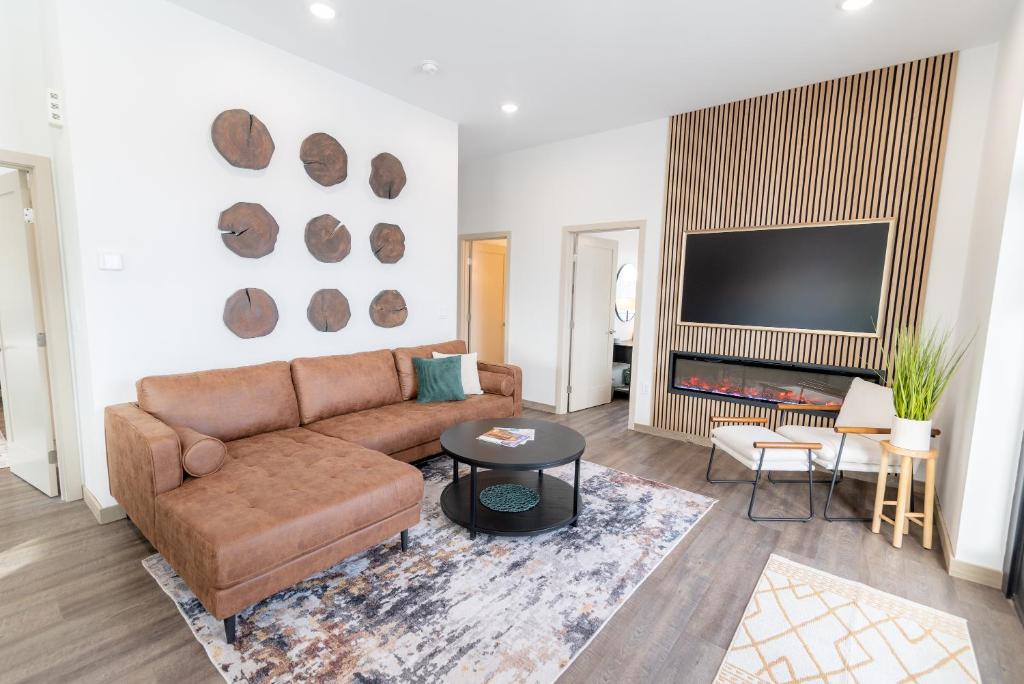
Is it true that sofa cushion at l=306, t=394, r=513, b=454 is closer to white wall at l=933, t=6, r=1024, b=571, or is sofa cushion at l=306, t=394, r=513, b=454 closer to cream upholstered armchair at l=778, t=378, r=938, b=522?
cream upholstered armchair at l=778, t=378, r=938, b=522

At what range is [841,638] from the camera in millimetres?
1917

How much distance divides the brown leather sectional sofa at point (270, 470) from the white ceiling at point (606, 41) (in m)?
2.24

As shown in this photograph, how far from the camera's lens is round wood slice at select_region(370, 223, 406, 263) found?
3.97m

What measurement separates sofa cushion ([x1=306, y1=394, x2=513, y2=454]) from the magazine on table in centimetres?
63

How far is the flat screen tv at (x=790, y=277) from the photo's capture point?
3.48 m

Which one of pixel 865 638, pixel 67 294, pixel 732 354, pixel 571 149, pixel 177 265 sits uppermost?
pixel 571 149

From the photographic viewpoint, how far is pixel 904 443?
8.57ft

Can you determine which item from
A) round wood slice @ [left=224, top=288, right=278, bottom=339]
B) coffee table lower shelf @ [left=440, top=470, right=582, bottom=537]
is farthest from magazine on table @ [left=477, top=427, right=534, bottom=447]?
round wood slice @ [left=224, top=288, right=278, bottom=339]

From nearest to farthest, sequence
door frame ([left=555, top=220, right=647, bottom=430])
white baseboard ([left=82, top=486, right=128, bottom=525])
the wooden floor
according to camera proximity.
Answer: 1. the wooden floor
2. white baseboard ([left=82, top=486, right=128, bottom=525])
3. door frame ([left=555, top=220, right=647, bottom=430])

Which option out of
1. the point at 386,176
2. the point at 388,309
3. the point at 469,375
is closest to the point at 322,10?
the point at 386,176

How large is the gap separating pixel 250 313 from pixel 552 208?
336cm

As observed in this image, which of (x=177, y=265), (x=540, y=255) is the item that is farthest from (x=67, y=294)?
(x=540, y=255)

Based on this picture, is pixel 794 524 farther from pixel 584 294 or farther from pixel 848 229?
pixel 584 294

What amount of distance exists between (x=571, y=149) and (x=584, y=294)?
162 cm
